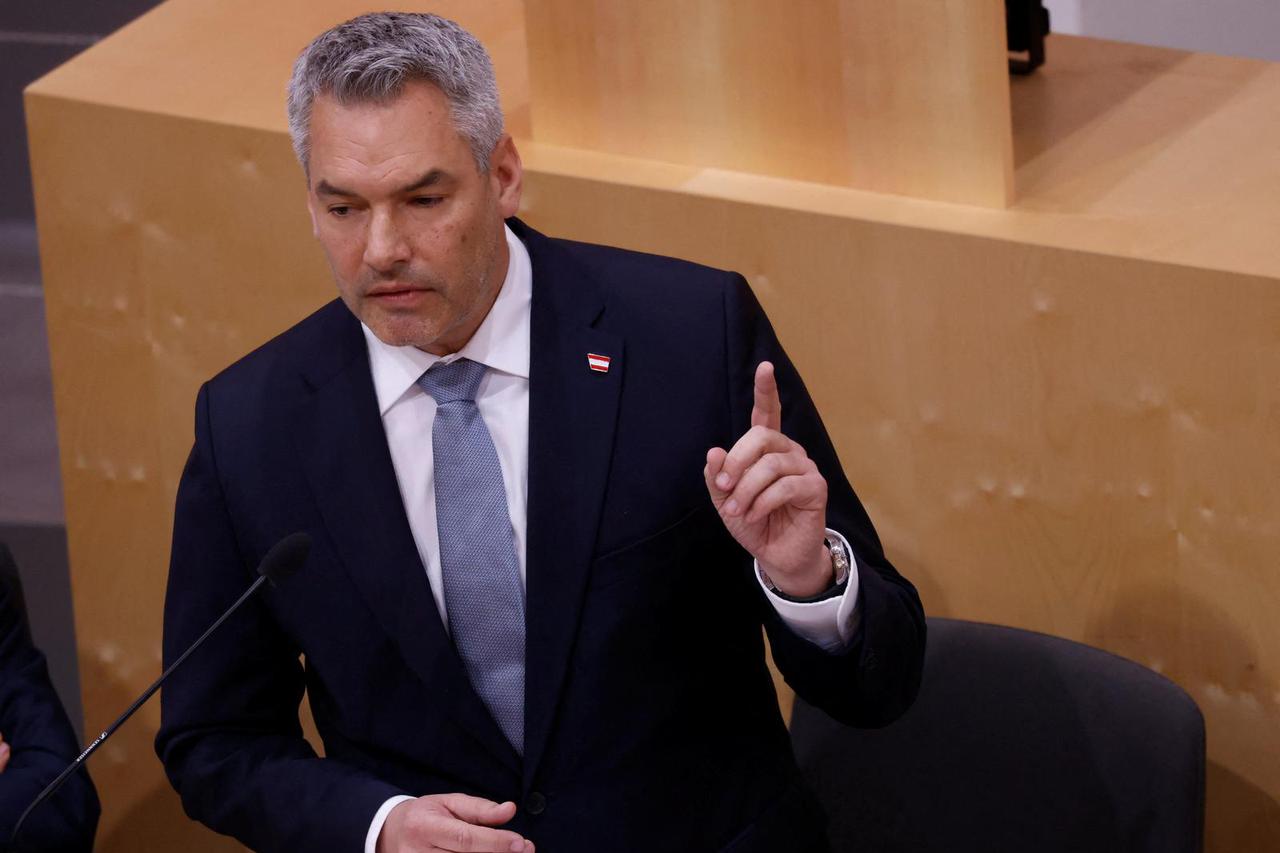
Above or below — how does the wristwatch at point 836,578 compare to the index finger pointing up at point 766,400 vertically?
below

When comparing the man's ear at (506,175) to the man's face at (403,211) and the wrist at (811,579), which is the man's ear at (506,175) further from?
the wrist at (811,579)

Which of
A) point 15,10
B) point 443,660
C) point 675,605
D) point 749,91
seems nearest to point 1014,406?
point 749,91

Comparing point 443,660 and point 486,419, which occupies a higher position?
point 486,419

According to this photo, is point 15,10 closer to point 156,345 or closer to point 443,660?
point 156,345

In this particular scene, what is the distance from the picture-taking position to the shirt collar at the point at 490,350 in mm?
2039

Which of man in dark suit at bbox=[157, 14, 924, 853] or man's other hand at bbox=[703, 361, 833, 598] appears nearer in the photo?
man's other hand at bbox=[703, 361, 833, 598]

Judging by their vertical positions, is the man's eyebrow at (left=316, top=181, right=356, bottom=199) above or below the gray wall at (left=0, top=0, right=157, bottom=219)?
above

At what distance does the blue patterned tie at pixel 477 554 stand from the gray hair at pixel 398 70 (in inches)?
10.7

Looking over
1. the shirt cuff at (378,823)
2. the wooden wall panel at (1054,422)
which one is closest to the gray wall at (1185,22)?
the wooden wall panel at (1054,422)

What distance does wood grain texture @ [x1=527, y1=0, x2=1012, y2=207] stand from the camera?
2.61m

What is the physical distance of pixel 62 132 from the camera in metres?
3.13

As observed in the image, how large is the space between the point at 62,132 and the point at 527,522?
153 cm

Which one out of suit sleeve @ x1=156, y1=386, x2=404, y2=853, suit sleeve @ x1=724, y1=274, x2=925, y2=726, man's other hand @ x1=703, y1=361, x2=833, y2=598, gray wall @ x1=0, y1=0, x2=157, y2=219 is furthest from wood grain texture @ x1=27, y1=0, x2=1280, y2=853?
gray wall @ x1=0, y1=0, x2=157, y2=219

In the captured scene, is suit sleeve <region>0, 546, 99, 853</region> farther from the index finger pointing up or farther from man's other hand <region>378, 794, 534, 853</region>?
the index finger pointing up
